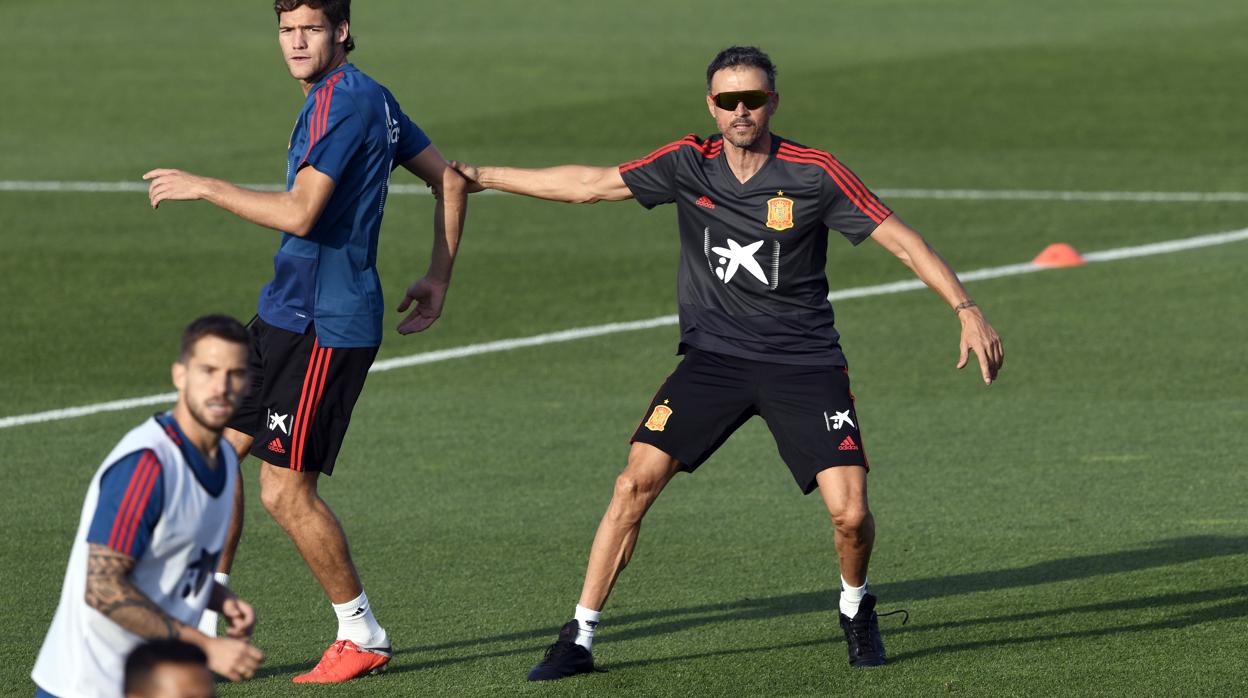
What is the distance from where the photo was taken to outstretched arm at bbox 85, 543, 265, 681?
5.44 metres

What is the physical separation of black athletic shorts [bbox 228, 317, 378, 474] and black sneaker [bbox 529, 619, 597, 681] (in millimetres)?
1169

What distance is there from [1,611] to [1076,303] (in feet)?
32.5

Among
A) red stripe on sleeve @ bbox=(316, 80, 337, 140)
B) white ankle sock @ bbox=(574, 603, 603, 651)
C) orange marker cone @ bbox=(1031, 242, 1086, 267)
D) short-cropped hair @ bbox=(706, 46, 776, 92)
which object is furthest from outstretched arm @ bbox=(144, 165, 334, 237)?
orange marker cone @ bbox=(1031, 242, 1086, 267)

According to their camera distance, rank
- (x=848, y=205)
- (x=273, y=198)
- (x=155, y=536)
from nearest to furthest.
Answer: (x=155, y=536) → (x=273, y=198) → (x=848, y=205)

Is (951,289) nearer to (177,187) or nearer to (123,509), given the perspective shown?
(177,187)

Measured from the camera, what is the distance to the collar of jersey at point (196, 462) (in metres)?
5.64

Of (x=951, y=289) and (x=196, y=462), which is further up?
(x=951, y=289)

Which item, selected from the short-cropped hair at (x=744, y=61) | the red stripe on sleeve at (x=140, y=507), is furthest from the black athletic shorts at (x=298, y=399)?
the red stripe on sleeve at (x=140, y=507)

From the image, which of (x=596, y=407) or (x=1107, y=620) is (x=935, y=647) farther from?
(x=596, y=407)

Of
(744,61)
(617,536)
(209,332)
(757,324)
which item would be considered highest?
(744,61)

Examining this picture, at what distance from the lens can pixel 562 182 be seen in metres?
8.83

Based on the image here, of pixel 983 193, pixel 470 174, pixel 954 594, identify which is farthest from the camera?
pixel 983 193

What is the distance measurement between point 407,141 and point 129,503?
335cm

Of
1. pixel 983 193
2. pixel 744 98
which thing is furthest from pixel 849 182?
pixel 983 193
